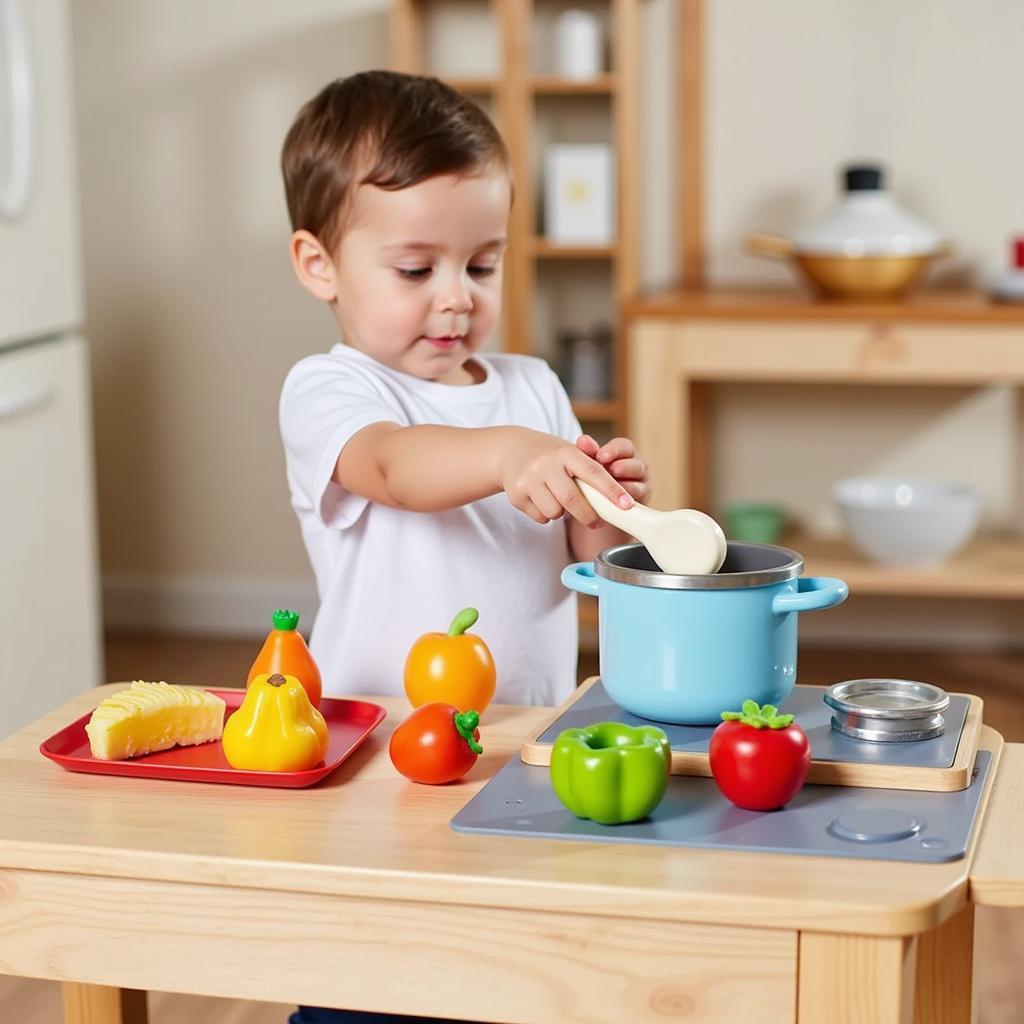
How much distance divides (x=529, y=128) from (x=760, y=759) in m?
2.47

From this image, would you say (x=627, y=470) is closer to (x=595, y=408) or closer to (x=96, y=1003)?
(x=96, y=1003)

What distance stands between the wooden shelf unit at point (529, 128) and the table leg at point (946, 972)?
206 centimetres

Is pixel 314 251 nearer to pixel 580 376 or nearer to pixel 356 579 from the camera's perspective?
pixel 356 579

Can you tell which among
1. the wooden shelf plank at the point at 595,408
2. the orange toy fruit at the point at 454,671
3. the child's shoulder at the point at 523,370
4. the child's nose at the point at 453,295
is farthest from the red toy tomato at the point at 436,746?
the wooden shelf plank at the point at 595,408

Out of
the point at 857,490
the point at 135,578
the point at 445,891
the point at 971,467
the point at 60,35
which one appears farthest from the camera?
the point at 135,578

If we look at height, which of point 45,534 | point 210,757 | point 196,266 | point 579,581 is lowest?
point 45,534

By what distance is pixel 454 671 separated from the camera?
114cm

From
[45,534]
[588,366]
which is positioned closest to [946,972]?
[45,534]

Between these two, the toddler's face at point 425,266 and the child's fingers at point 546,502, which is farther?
the toddler's face at point 425,266

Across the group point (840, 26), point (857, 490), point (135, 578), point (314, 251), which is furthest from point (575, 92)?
point (314, 251)

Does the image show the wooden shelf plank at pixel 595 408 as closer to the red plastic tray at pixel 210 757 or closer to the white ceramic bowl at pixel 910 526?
the white ceramic bowl at pixel 910 526

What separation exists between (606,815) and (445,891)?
0.11 metres

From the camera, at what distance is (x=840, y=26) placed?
329 centimetres

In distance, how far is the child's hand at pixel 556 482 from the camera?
1.06 meters
